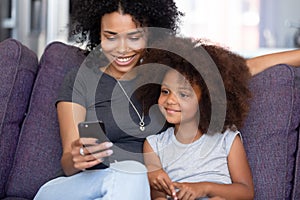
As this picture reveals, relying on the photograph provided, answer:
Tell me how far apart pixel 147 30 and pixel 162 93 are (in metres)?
0.28

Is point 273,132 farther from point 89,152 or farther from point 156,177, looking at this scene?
point 89,152

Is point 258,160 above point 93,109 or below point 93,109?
below

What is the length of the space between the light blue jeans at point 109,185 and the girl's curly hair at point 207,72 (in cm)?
35

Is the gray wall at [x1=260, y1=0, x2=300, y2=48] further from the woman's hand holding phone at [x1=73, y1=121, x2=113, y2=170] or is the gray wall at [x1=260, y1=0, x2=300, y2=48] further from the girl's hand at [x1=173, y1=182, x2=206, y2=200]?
the woman's hand holding phone at [x1=73, y1=121, x2=113, y2=170]

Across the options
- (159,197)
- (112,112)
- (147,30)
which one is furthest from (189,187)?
(147,30)

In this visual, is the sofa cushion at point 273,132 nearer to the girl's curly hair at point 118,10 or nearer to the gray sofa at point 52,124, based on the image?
the gray sofa at point 52,124

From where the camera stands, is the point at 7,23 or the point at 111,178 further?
the point at 7,23

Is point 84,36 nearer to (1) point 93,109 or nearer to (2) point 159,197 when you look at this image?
(1) point 93,109

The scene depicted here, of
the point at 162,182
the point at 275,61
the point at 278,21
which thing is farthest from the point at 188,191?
the point at 278,21

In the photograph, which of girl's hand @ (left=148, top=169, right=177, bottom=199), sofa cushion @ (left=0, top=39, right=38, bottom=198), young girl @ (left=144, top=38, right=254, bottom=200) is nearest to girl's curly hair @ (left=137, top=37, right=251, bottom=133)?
young girl @ (left=144, top=38, right=254, bottom=200)

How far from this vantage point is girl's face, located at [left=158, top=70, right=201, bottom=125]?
5.31 ft

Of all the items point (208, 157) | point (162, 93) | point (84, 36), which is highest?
point (84, 36)

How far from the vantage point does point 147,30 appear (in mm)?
1848

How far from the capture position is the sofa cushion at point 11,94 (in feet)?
6.08
